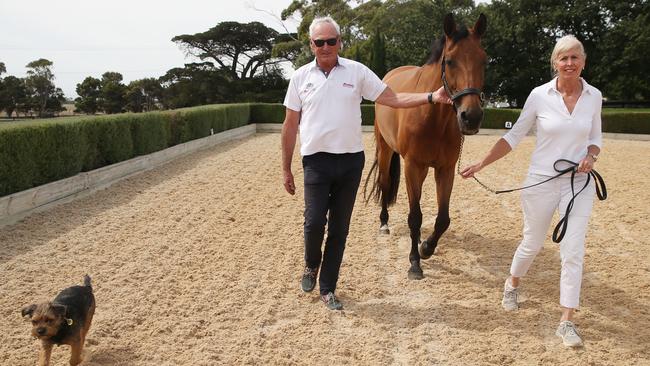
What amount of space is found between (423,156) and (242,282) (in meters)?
1.79

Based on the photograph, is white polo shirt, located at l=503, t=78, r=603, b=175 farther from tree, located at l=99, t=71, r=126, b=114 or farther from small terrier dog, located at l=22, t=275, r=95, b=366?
tree, located at l=99, t=71, r=126, b=114

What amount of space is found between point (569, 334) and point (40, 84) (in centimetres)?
3484

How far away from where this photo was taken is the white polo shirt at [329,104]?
3.16 meters

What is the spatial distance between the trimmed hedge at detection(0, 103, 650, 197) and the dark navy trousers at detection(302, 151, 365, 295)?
4.40 m

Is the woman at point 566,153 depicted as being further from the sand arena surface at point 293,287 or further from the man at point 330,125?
the man at point 330,125

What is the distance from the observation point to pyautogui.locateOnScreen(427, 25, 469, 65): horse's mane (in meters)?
3.46

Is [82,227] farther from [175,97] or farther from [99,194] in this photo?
[175,97]

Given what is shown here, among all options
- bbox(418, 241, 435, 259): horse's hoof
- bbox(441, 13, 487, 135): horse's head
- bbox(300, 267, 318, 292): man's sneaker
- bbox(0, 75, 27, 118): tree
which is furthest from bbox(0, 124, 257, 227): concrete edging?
bbox(0, 75, 27, 118): tree

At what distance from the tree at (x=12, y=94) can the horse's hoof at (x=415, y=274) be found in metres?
32.1

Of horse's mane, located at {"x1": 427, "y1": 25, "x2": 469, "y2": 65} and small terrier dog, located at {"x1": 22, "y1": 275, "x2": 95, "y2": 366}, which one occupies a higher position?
horse's mane, located at {"x1": 427, "y1": 25, "x2": 469, "y2": 65}

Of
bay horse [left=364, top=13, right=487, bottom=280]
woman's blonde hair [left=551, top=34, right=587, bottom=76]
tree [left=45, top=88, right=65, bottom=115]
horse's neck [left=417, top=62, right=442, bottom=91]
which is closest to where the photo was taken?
woman's blonde hair [left=551, top=34, right=587, bottom=76]

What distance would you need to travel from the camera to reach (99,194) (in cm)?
727

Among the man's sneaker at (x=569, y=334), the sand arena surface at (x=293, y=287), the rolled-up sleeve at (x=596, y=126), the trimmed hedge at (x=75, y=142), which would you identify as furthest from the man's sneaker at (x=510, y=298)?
the trimmed hedge at (x=75, y=142)

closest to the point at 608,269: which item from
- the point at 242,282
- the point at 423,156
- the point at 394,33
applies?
the point at 423,156
